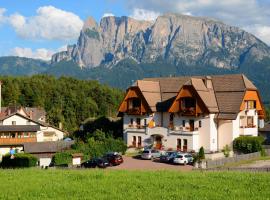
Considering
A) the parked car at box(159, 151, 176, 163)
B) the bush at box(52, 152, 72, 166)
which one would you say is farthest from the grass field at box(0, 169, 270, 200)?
the bush at box(52, 152, 72, 166)

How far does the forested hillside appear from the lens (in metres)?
131

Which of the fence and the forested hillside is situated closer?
the fence

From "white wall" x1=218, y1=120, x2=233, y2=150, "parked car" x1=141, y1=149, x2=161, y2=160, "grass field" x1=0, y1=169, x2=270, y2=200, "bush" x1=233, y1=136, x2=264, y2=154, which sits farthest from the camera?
"white wall" x1=218, y1=120, x2=233, y2=150

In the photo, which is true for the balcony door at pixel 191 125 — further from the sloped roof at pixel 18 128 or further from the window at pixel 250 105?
the sloped roof at pixel 18 128

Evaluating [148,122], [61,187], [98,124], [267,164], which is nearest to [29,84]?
[98,124]

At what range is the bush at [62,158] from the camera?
53.8 metres

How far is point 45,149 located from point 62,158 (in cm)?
615

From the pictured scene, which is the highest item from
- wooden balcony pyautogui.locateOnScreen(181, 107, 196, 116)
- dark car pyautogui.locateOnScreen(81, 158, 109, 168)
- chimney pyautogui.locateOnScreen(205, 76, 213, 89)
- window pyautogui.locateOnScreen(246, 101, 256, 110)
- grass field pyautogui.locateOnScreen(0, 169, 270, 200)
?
chimney pyautogui.locateOnScreen(205, 76, 213, 89)

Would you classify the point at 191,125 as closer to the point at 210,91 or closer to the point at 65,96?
the point at 210,91

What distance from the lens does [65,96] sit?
14212cm

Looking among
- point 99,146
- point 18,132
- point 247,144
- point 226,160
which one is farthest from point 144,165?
point 18,132

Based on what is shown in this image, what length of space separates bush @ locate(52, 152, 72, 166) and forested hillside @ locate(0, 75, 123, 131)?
6510 centimetres

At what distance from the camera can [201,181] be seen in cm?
2631

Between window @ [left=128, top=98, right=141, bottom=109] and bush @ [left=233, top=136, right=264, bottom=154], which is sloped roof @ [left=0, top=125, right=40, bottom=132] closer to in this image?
window @ [left=128, top=98, right=141, bottom=109]
